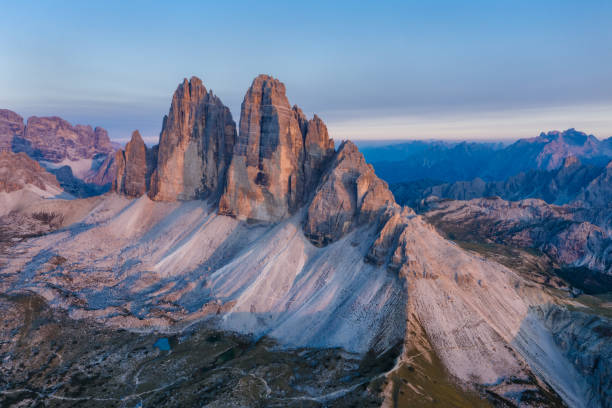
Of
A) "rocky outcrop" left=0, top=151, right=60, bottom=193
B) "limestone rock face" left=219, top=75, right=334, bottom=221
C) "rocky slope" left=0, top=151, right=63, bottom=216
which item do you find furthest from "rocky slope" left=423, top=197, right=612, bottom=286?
"rocky outcrop" left=0, top=151, right=60, bottom=193

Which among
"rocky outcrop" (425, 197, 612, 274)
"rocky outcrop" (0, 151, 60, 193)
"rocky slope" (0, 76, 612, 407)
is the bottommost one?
"rocky outcrop" (425, 197, 612, 274)

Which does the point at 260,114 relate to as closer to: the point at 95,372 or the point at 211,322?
the point at 211,322

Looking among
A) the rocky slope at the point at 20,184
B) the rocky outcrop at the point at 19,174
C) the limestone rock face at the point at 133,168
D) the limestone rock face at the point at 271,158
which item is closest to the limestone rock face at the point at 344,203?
the limestone rock face at the point at 271,158

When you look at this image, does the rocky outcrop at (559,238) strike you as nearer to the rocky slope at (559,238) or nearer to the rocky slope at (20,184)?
the rocky slope at (559,238)

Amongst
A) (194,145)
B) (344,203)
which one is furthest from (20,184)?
(344,203)

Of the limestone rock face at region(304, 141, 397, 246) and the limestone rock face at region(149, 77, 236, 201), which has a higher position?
the limestone rock face at region(149, 77, 236, 201)

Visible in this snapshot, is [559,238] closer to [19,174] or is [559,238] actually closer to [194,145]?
[194,145]

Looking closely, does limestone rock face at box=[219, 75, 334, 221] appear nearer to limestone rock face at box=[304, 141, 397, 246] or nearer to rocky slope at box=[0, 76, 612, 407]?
rocky slope at box=[0, 76, 612, 407]
